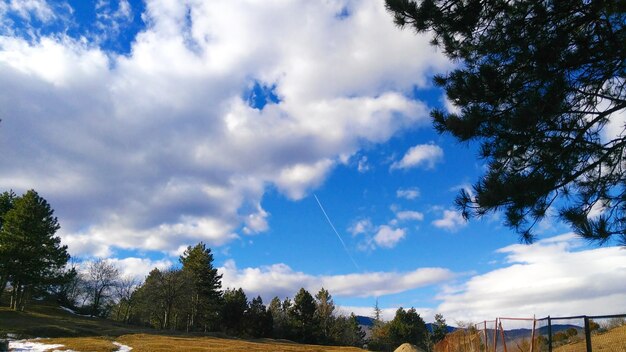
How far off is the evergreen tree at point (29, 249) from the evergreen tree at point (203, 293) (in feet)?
56.8

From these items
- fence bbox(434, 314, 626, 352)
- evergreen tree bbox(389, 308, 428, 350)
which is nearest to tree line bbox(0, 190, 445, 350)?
evergreen tree bbox(389, 308, 428, 350)

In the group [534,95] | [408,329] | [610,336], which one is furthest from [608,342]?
[408,329]

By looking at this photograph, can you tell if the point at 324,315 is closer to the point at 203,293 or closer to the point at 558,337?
the point at 203,293

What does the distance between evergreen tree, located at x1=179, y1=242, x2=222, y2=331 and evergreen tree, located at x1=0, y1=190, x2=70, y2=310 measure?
1731cm

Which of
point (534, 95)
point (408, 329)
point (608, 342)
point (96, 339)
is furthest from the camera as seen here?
point (408, 329)

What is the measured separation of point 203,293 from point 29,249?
24.9 metres

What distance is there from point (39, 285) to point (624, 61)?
197 feet

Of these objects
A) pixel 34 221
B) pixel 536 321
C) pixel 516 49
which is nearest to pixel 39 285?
pixel 34 221

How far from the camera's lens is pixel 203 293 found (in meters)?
65.6

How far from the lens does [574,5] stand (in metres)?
7.56

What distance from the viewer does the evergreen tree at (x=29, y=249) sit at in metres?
47.0

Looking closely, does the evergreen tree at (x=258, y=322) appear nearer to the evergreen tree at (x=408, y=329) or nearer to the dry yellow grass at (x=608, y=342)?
the evergreen tree at (x=408, y=329)

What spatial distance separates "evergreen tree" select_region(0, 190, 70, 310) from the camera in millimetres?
47031

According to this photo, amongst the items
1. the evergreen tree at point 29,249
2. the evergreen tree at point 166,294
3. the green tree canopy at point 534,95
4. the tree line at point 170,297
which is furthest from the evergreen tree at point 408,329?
the green tree canopy at point 534,95
